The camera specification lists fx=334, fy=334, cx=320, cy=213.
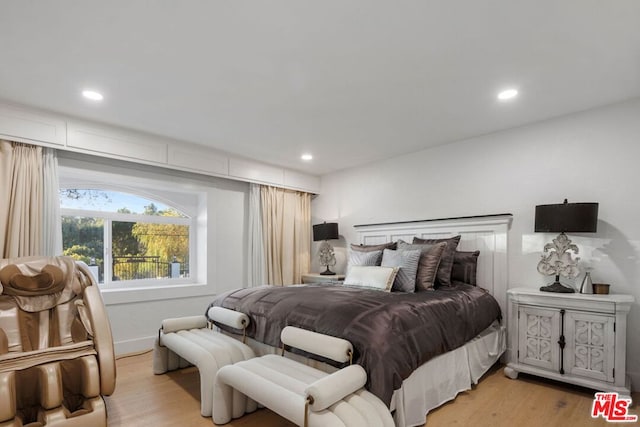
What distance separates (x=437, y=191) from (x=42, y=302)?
12.6 ft

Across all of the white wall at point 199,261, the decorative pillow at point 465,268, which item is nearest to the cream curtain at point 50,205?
the white wall at point 199,261

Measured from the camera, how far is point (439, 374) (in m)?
2.35

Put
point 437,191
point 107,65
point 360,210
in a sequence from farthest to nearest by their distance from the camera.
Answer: point 360,210, point 437,191, point 107,65

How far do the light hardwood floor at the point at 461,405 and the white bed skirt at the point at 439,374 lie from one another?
90 millimetres

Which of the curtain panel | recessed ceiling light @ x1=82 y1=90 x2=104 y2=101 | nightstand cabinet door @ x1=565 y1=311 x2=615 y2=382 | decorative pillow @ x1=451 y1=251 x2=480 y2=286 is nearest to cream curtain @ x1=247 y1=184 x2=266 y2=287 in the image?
the curtain panel

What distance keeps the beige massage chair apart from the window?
1.40 metres

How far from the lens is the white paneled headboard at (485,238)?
11.1 ft

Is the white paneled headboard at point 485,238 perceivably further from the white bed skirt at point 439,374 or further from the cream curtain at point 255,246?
the cream curtain at point 255,246

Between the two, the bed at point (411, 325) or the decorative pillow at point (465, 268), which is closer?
the bed at point (411, 325)

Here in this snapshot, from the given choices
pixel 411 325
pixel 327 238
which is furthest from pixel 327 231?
pixel 411 325

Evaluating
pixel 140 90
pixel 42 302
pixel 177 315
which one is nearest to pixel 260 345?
pixel 42 302

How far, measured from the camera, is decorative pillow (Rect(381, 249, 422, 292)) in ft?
9.95

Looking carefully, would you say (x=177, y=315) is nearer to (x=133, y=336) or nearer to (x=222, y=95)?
(x=133, y=336)

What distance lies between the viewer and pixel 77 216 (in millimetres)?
3693
